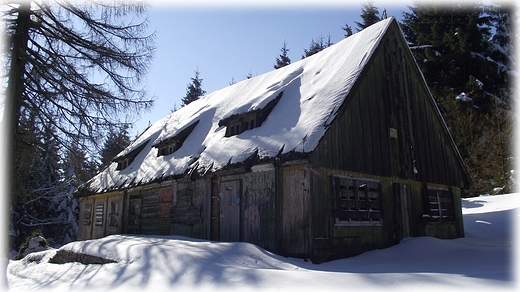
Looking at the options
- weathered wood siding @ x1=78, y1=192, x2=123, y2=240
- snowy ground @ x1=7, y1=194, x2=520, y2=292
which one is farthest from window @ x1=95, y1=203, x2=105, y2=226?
snowy ground @ x1=7, y1=194, x2=520, y2=292

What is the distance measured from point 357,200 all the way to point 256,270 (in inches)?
208

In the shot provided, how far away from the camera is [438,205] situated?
1416cm

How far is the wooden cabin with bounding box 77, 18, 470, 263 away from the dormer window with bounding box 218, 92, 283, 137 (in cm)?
4

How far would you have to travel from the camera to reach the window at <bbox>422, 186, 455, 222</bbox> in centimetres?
1337

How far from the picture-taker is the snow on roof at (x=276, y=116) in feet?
34.6

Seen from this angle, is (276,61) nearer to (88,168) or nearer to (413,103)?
(413,103)

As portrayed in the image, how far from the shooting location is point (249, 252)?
8.61 m

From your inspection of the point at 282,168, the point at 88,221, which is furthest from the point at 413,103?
the point at 88,221

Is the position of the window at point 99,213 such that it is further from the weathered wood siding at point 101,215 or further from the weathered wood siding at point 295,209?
the weathered wood siding at point 295,209

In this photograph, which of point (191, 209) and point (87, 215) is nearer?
point (191, 209)

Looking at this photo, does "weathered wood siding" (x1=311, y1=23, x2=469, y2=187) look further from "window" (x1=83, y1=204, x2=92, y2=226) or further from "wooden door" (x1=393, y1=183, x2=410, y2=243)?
"window" (x1=83, y1=204, x2=92, y2=226)

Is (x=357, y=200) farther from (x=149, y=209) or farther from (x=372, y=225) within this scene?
(x=149, y=209)

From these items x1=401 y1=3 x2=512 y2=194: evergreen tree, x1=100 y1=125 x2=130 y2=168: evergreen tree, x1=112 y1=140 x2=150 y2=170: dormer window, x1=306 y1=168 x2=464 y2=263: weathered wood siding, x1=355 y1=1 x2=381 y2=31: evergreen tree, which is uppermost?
x1=355 y1=1 x2=381 y2=31: evergreen tree

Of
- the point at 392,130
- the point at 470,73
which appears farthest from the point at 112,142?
the point at 470,73
